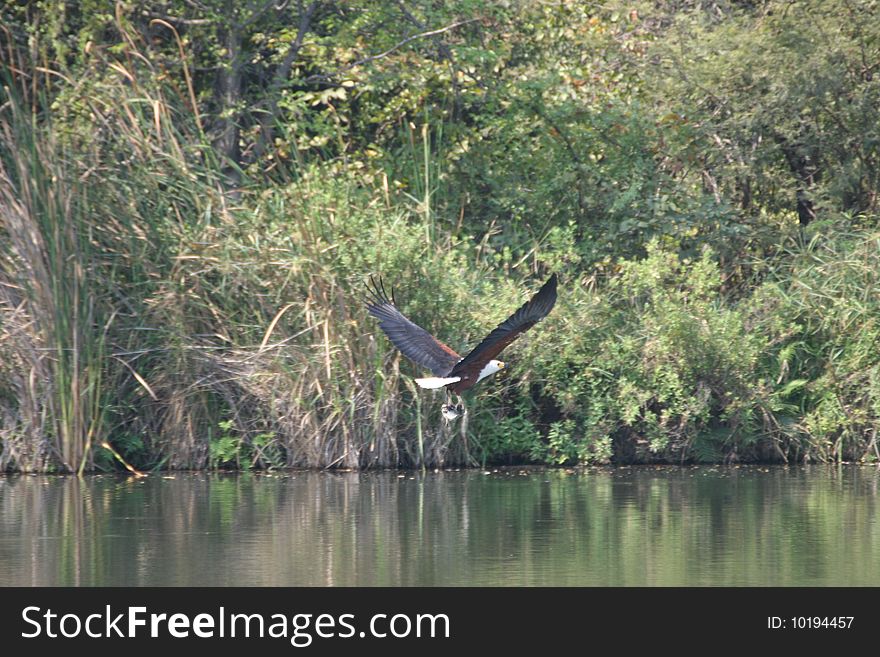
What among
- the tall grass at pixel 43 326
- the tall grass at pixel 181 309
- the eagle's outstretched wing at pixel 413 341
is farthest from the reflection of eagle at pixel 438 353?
the tall grass at pixel 43 326

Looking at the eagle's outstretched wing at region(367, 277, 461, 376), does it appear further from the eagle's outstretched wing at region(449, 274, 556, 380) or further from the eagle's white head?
the eagle's white head

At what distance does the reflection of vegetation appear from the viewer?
12.8 m

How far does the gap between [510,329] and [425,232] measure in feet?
10.2

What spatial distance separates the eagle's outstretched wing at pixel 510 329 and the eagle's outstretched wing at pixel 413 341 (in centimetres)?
13

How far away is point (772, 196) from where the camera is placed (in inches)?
658

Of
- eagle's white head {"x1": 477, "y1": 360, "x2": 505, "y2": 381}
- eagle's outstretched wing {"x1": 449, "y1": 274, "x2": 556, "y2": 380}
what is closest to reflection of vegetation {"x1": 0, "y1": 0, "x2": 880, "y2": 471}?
eagle's white head {"x1": 477, "y1": 360, "x2": 505, "y2": 381}

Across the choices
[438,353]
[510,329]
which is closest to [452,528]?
[510,329]

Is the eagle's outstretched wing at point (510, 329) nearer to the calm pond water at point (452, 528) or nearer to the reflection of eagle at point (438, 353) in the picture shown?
the reflection of eagle at point (438, 353)

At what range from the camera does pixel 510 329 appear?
35.2 feet

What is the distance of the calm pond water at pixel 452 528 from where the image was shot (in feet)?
27.8

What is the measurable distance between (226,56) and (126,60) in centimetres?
105

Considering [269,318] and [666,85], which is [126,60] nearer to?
[269,318]

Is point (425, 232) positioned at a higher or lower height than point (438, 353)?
higher

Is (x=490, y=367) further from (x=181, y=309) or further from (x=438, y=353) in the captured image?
(x=181, y=309)
